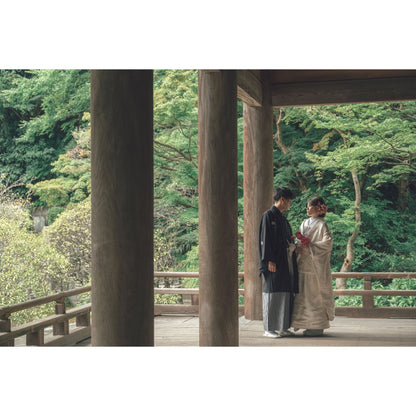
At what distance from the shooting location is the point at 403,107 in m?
11.1

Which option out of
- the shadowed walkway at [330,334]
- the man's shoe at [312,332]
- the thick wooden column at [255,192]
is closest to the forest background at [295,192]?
the shadowed walkway at [330,334]

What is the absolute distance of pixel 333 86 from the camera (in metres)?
7.13

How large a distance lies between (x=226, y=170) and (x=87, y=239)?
27.8 feet

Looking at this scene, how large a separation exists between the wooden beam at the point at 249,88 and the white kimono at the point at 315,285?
1.64 meters

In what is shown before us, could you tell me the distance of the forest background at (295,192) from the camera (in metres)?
11.3

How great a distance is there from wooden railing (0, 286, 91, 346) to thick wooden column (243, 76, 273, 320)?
78.6 inches

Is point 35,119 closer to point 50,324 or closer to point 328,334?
point 50,324

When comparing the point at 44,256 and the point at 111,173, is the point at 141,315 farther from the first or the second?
the point at 44,256

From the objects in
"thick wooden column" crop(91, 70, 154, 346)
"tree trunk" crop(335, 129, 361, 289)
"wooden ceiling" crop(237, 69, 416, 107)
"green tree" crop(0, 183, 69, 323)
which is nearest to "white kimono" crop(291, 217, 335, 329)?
"wooden ceiling" crop(237, 69, 416, 107)

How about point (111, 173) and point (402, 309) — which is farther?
point (402, 309)

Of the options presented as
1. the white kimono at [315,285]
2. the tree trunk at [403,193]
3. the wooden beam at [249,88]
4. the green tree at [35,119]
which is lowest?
the white kimono at [315,285]

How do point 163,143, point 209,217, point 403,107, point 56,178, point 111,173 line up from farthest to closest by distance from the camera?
point 56,178 < point 163,143 < point 403,107 < point 209,217 < point 111,173

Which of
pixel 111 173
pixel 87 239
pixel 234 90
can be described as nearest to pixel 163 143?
pixel 87 239

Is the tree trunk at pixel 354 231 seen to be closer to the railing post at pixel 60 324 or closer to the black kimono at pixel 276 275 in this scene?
the black kimono at pixel 276 275
